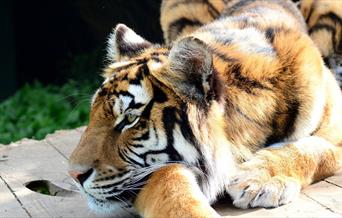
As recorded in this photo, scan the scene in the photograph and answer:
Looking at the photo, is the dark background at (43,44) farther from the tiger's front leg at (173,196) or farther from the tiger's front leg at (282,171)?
the tiger's front leg at (173,196)

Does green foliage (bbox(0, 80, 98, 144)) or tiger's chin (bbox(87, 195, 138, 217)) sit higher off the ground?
tiger's chin (bbox(87, 195, 138, 217))

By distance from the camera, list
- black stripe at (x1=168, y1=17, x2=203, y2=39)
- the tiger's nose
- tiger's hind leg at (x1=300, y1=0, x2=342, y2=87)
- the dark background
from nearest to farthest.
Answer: the tiger's nose < tiger's hind leg at (x1=300, y1=0, x2=342, y2=87) < black stripe at (x1=168, y1=17, x2=203, y2=39) < the dark background

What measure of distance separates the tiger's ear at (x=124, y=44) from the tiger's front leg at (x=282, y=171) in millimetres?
675

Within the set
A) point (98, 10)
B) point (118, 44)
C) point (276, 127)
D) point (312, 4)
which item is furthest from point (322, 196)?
point (98, 10)

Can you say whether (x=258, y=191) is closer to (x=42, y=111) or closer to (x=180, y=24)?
(x=180, y=24)

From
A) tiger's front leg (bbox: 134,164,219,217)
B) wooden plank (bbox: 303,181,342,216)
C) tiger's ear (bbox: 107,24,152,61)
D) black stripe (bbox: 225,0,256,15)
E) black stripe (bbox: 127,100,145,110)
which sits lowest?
wooden plank (bbox: 303,181,342,216)

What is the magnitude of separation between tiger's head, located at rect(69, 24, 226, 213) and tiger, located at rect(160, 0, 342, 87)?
1.80 meters

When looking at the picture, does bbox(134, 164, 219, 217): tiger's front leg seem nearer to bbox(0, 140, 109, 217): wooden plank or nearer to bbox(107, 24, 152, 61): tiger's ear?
bbox(0, 140, 109, 217): wooden plank

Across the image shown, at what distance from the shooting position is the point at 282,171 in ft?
9.01

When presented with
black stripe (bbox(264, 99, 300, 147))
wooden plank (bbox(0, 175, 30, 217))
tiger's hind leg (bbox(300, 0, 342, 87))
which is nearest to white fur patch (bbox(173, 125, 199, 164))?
black stripe (bbox(264, 99, 300, 147))

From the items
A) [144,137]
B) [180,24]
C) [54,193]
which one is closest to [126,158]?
[144,137]

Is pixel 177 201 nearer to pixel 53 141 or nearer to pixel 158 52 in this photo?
pixel 158 52

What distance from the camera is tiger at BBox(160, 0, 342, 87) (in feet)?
14.6

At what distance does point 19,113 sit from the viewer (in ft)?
21.6
